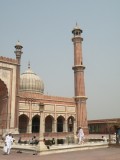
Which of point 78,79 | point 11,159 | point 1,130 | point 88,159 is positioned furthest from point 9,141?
point 78,79

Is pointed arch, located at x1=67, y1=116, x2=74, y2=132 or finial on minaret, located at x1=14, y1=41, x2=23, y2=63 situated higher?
finial on minaret, located at x1=14, y1=41, x2=23, y2=63

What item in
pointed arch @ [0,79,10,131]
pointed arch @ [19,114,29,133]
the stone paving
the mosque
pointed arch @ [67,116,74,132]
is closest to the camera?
the stone paving

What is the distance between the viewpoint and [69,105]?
26.5 meters

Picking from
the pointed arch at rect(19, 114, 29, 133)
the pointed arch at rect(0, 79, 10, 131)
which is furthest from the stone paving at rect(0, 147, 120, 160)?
the pointed arch at rect(19, 114, 29, 133)

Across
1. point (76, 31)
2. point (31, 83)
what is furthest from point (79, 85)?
point (76, 31)

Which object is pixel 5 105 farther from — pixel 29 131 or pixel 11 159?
pixel 11 159

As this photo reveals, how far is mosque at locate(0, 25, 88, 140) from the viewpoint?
20.4 metres

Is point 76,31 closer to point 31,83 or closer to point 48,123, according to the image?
point 31,83

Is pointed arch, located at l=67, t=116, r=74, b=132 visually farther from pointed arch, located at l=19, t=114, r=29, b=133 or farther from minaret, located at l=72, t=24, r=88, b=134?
pointed arch, located at l=19, t=114, r=29, b=133

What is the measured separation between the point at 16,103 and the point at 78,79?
319 inches

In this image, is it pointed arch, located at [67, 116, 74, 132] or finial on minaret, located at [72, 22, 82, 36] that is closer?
finial on minaret, located at [72, 22, 82, 36]

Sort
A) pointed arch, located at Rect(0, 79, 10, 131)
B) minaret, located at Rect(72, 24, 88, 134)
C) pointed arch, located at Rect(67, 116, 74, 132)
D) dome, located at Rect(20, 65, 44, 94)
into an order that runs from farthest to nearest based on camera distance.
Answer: dome, located at Rect(20, 65, 44, 94), pointed arch, located at Rect(67, 116, 74, 132), minaret, located at Rect(72, 24, 88, 134), pointed arch, located at Rect(0, 79, 10, 131)

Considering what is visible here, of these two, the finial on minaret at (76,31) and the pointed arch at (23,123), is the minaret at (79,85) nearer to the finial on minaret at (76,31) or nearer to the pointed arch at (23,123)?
the finial on minaret at (76,31)

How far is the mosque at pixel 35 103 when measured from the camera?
20.4 metres
